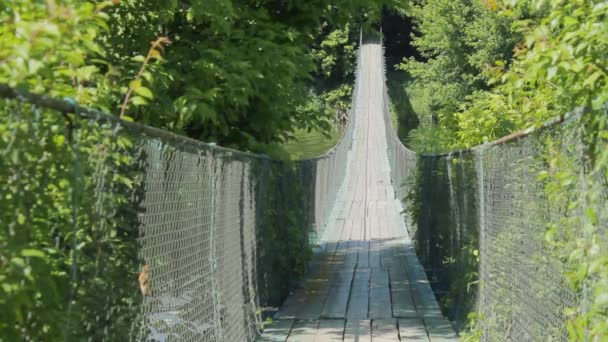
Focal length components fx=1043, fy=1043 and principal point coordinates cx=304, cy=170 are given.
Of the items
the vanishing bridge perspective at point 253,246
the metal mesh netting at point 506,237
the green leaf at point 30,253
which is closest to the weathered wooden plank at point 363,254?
the vanishing bridge perspective at point 253,246

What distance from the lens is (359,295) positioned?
830cm

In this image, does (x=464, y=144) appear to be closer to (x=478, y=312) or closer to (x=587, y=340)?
(x=478, y=312)

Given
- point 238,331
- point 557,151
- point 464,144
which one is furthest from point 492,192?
point 464,144

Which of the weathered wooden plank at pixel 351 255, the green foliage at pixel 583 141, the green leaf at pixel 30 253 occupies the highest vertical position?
the green foliage at pixel 583 141

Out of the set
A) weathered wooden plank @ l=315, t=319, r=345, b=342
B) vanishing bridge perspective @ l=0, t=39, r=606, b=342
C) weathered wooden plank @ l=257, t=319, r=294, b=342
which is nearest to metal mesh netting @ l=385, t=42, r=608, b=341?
vanishing bridge perspective @ l=0, t=39, r=606, b=342

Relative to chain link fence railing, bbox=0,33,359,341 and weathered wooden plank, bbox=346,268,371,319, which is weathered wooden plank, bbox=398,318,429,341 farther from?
chain link fence railing, bbox=0,33,359,341

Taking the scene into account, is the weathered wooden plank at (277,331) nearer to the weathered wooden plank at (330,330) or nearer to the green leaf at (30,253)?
the weathered wooden plank at (330,330)

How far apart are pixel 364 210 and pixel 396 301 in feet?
30.5

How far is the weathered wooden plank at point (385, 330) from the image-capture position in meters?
6.30

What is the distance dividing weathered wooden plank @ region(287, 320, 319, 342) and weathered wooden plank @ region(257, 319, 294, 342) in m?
0.04

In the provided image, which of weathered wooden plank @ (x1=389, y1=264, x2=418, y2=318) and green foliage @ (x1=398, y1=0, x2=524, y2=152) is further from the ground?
green foliage @ (x1=398, y1=0, x2=524, y2=152)

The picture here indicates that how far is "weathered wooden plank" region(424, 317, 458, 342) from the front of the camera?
6.25 meters

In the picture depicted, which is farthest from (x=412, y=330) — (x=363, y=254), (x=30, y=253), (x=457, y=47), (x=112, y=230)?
(x=457, y=47)

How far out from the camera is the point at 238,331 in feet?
17.9
